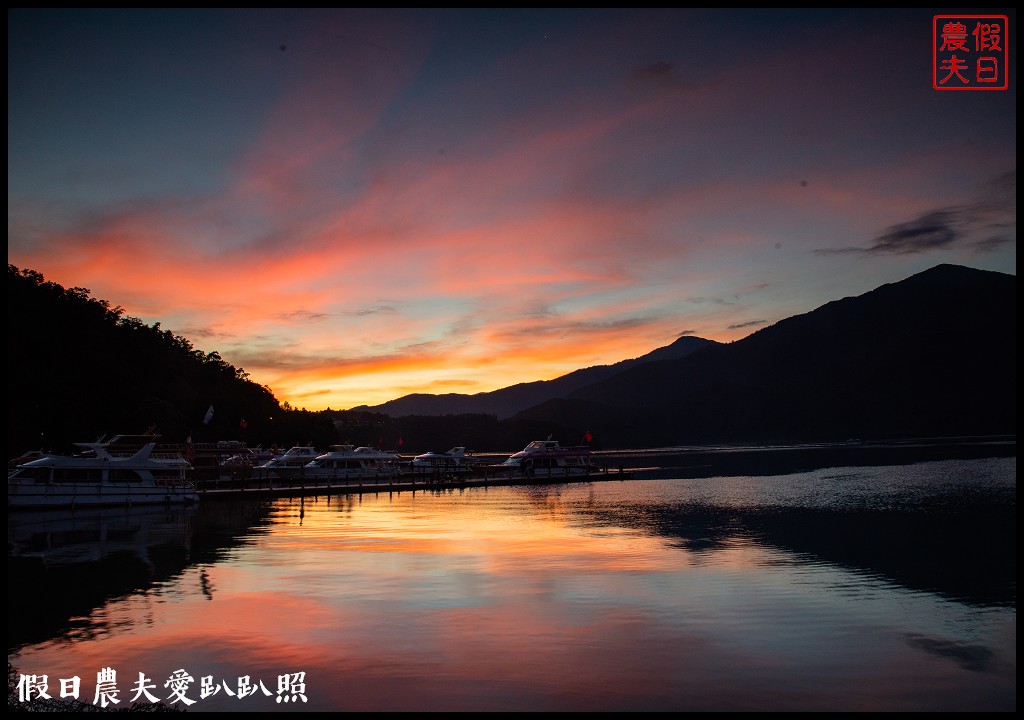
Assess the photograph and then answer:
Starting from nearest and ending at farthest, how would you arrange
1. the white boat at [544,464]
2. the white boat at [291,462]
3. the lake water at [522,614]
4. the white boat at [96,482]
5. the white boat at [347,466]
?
the lake water at [522,614] → the white boat at [96,482] → the white boat at [291,462] → the white boat at [347,466] → the white boat at [544,464]

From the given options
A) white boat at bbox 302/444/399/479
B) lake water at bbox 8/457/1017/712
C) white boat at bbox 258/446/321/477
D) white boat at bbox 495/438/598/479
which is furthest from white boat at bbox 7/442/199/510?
white boat at bbox 495/438/598/479

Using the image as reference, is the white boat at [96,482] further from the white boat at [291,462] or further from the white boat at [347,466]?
the white boat at [347,466]

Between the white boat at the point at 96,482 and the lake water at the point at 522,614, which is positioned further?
the white boat at the point at 96,482

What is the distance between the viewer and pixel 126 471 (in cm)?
5384

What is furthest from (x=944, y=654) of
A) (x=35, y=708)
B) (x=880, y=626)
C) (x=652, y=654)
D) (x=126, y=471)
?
(x=126, y=471)

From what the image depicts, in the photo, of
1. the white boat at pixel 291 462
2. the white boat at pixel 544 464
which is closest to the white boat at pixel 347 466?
the white boat at pixel 291 462


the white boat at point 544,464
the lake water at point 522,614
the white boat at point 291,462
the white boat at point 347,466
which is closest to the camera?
the lake water at point 522,614

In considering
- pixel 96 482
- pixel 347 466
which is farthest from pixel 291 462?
pixel 96 482

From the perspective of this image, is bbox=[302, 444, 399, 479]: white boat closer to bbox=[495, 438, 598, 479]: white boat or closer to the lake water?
bbox=[495, 438, 598, 479]: white boat

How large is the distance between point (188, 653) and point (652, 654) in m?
10.8

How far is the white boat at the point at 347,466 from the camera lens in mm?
85750

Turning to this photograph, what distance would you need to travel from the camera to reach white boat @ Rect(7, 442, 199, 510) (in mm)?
48969

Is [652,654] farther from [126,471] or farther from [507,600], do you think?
[126,471]

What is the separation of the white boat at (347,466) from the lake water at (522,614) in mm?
38554
